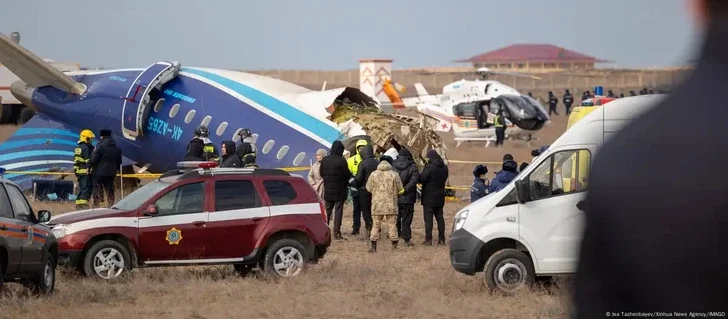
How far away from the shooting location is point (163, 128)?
88.4 ft

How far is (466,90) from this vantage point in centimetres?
4634

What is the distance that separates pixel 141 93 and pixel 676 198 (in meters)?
A: 25.7

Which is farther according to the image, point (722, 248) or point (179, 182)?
point (179, 182)

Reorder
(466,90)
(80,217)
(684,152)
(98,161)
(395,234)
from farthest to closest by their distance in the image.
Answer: (466,90), (98,161), (395,234), (80,217), (684,152)

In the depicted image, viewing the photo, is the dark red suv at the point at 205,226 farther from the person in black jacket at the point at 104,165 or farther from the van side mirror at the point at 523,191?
the person in black jacket at the point at 104,165

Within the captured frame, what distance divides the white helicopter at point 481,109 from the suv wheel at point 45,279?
32.2m

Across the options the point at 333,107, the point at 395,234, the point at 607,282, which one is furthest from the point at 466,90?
the point at 607,282

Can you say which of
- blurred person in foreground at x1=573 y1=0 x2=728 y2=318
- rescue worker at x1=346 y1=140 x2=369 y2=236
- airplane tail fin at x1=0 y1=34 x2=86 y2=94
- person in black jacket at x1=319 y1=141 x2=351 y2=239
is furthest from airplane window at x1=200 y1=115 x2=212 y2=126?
blurred person in foreground at x1=573 y1=0 x2=728 y2=318

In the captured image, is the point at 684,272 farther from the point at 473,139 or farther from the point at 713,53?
the point at 473,139

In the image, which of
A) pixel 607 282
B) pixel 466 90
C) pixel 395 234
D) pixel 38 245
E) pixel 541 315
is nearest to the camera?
pixel 607 282

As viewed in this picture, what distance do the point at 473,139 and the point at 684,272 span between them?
46.3m

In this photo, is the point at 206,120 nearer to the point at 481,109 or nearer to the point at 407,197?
the point at 407,197

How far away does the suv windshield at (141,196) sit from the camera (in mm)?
15369

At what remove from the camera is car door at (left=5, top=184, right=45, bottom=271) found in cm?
1265
